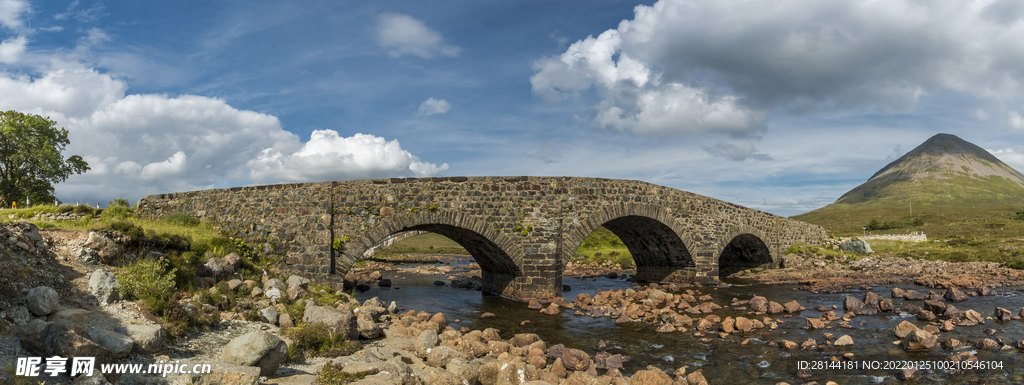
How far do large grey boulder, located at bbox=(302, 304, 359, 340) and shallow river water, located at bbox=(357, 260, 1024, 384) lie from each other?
4691mm

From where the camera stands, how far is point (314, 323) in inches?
398

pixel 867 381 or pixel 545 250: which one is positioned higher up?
pixel 545 250

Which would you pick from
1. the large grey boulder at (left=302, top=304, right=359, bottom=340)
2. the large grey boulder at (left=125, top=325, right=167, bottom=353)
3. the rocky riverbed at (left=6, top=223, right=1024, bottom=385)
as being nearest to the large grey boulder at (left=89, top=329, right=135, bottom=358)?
the rocky riverbed at (left=6, top=223, right=1024, bottom=385)

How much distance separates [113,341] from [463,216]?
12.1 metres

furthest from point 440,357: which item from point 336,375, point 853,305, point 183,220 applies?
point 853,305

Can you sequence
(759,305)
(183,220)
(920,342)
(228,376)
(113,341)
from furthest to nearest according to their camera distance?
(183,220) → (759,305) → (920,342) → (113,341) → (228,376)

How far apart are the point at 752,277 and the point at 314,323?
2637 cm

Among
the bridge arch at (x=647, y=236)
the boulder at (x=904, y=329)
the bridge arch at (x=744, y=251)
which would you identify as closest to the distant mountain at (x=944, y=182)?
the bridge arch at (x=744, y=251)

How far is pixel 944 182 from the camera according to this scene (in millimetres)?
153625

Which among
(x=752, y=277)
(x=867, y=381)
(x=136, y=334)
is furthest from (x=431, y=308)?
(x=752, y=277)

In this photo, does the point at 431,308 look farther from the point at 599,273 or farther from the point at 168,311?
the point at 599,273

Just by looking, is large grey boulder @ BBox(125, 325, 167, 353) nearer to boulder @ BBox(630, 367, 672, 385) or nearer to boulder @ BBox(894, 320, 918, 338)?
boulder @ BBox(630, 367, 672, 385)

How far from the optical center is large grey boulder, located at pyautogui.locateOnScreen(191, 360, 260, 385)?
6.38 meters

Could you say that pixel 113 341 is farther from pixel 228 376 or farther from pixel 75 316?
pixel 228 376
